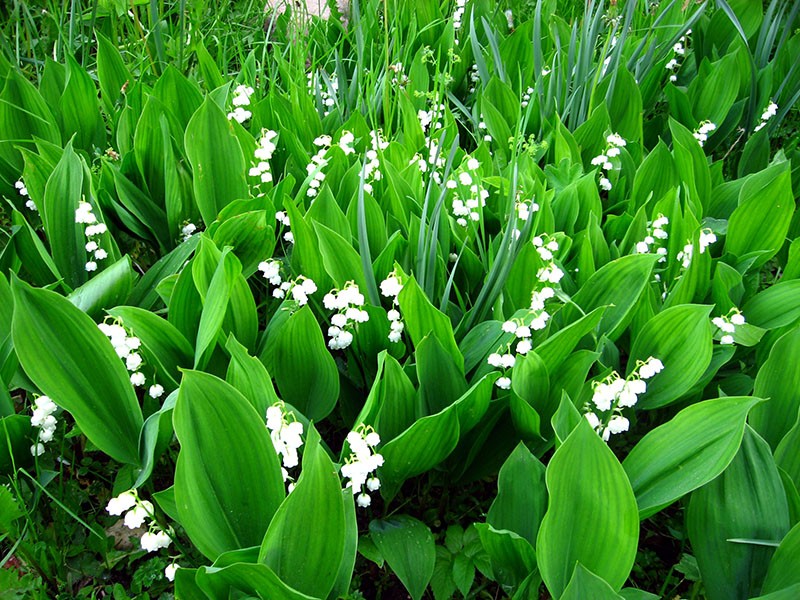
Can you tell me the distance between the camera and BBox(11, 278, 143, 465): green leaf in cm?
128

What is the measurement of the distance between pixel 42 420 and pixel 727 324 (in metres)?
1.47

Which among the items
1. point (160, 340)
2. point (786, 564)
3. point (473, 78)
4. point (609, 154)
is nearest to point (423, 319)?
point (160, 340)

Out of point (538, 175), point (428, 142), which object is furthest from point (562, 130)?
point (428, 142)

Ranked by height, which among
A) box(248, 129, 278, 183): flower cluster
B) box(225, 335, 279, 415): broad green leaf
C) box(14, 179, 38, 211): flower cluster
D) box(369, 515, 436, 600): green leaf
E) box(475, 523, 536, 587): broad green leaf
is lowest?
box(369, 515, 436, 600): green leaf

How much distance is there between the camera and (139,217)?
2.02 meters

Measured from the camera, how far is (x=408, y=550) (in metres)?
1.38

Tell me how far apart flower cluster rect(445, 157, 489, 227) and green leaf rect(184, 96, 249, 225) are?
60 centimetres

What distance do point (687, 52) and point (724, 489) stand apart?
2640 mm

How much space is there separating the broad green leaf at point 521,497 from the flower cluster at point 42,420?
2.91ft

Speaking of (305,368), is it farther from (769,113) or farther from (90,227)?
(769,113)

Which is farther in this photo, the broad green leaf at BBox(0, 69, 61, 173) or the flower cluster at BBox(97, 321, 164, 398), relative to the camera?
the broad green leaf at BBox(0, 69, 61, 173)

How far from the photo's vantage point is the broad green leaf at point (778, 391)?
4.59 ft

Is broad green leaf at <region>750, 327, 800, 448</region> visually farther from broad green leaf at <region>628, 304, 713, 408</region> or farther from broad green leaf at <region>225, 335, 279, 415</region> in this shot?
broad green leaf at <region>225, 335, 279, 415</region>

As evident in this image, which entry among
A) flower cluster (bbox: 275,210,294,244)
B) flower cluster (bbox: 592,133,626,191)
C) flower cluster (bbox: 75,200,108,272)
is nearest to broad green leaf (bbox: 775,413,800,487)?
flower cluster (bbox: 592,133,626,191)
